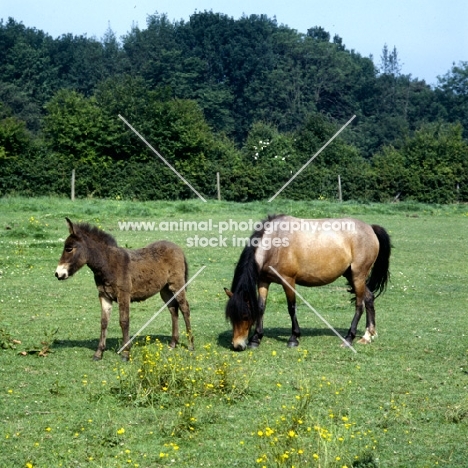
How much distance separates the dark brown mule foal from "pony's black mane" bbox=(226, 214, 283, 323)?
712 mm

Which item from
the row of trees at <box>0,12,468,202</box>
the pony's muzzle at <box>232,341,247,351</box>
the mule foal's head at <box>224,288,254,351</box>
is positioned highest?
the row of trees at <box>0,12,468,202</box>

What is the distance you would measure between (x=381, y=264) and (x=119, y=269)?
14.5 ft

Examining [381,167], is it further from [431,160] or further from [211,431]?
[211,431]

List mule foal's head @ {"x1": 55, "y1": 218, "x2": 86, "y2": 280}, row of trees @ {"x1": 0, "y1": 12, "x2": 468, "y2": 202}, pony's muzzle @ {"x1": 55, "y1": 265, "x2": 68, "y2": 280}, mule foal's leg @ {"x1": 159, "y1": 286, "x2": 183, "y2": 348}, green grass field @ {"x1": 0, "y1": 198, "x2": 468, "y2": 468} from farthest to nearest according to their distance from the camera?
1. row of trees @ {"x1": 0, "y1": 12, "x2": 468, "y2": 202}
2. mule foal's leg @ {"x1": 159, "y1": 286, "x2": 183, "y2": 348}
3. mule foal's head @ {"x1": 55, "y1": 218, "x2": 86, "y2": 280}
4. pony's muzzle @ {"x1": 55, "y1": 265, "x2": 68, "y2": 280}
5. green grass field @ {"x1": 0, "y1": 198, "x2": 468, "y2": 468}

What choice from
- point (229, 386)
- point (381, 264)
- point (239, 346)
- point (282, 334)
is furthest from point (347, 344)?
point (229, 386)

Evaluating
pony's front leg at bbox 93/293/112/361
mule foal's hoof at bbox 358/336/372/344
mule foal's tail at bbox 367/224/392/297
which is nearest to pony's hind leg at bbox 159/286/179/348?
pony's front leg at bbox 93/293/112/361

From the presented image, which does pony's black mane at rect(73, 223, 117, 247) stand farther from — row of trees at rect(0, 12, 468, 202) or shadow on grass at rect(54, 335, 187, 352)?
row of trees at rect(0, 12, 468, 202)

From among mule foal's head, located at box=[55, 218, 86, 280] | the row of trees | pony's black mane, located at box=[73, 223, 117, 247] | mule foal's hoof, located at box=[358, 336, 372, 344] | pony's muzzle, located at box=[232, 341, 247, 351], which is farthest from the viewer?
the row of trees

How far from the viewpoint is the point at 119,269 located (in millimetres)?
10883

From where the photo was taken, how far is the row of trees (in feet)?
132

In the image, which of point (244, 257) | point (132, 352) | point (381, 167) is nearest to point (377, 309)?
point (244, 257)

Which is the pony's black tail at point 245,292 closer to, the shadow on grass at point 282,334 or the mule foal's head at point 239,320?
the mule foal's head at point 239,320

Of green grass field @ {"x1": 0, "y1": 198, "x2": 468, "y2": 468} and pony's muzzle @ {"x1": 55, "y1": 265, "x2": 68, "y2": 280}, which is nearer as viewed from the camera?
green grass field @ {"x1": 0, "y1": 198, "x2": 468, "y2": 468}

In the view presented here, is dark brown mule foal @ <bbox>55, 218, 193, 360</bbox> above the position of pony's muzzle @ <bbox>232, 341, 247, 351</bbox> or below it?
above
